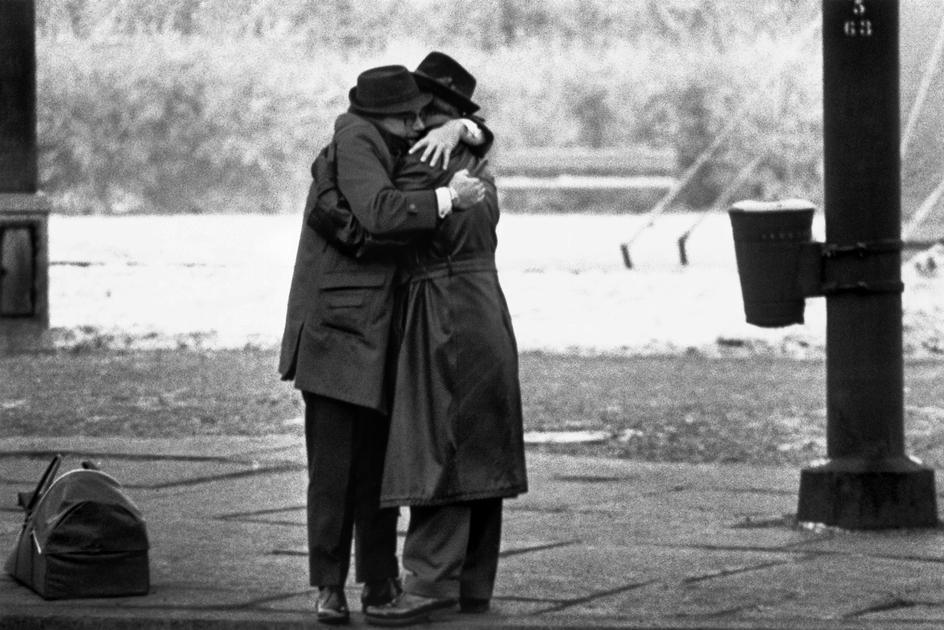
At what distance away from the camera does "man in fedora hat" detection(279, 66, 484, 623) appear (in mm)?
6273

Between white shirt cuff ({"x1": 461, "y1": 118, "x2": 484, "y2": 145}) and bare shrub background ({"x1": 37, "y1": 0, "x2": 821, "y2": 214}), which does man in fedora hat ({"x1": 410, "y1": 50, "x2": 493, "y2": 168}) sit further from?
bare shrub background ({"x1": 37, "y1": 0, "x2": 821, "y2": 214})

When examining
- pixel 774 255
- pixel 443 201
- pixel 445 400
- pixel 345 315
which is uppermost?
pixel 443 201

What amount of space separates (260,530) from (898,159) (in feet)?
8.73

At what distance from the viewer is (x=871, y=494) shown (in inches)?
317

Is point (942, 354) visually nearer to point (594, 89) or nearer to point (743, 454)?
point (743, 454)

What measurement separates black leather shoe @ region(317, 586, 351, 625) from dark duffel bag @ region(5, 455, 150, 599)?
27.6 inches

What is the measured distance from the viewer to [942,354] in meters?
15.2

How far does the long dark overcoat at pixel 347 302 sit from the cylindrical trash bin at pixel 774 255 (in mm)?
2188

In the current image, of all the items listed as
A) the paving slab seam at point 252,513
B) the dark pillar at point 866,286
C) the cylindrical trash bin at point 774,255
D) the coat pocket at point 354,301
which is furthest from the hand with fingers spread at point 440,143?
the paving slab seam at point 252,513

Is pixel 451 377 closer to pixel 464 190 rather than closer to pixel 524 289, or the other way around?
pixel 464 190

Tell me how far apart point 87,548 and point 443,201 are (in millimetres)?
1559

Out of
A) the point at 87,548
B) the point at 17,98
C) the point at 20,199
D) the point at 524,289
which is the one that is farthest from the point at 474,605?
the point at 524,289

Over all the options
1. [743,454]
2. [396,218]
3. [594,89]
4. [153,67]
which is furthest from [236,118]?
[396,218]

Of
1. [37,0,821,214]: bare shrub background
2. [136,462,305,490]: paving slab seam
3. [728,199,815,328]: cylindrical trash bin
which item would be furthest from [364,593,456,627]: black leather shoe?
[37,0,821,214]: bare shrub background
